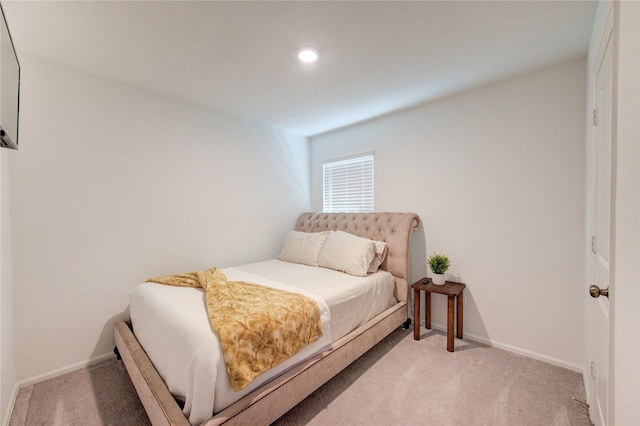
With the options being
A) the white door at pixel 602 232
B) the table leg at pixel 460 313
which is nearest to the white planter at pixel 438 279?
the table leg at pixel 460 313

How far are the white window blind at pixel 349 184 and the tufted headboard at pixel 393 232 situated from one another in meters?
0.29

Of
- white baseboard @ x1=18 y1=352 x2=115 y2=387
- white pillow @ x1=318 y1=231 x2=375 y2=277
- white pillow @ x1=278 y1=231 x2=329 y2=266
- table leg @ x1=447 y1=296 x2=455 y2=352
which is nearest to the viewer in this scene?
white baseboard @ x1=18 y1=352 x2=115 y2=387

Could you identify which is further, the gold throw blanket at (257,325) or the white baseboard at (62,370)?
the white baseboard at (62,370)

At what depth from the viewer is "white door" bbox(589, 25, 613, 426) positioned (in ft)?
4.23

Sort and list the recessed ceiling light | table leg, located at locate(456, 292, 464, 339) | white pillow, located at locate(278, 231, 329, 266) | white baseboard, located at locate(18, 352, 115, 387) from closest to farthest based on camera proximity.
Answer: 1. the recessed ceiling light
2. white baseboard, located at locate(18, 352, 115, 387)
3. table leg, located at locate(456, 292, 464, 339)
4. white pillow, located at locate(278, 231, 329, 266)

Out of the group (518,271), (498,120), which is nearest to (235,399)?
(518,271)

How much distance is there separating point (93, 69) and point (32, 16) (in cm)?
61

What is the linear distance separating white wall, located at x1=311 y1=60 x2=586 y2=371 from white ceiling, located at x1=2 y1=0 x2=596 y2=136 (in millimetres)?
291

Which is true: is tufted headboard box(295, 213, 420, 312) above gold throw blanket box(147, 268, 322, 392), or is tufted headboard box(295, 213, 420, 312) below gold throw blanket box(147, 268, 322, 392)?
above

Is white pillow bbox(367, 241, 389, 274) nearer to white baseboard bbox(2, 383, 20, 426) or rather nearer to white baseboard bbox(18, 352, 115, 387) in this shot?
white baseboard bbox(18, 352, 115, 387)

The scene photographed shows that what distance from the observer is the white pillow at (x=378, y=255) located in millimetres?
2777

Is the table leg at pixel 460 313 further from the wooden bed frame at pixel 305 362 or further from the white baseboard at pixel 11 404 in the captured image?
the white baseboard at pixel 11 404

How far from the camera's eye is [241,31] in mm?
1717

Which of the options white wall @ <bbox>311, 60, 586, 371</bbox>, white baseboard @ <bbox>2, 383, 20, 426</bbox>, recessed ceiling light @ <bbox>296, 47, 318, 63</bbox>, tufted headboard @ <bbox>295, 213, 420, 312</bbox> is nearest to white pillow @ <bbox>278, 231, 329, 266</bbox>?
tufted headboard @ <bbox>295, 213, 420, 312</bbox>
